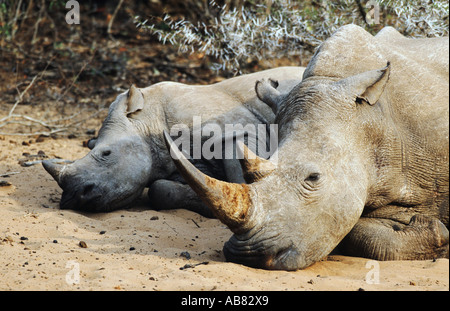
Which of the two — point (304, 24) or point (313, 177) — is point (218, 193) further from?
point (304, 24)

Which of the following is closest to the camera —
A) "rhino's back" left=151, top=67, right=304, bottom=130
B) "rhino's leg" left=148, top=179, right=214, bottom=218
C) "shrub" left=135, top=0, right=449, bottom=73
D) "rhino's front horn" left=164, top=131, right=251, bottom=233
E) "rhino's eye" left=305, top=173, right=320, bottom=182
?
"rhino's front horn" left=164, top=131, right=251, bottom=233

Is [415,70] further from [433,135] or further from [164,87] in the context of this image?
[164,87]

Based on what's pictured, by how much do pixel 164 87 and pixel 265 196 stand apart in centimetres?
304

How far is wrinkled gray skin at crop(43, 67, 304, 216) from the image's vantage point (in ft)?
21.2

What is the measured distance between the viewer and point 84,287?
165 inches

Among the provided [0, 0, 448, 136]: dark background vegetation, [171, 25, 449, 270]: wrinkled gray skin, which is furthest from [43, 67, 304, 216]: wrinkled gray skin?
[0, 0, 448, 136]: dark background vegetation

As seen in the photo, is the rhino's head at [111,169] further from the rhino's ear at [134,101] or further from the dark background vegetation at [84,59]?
the dark background vegetation at [84,59]

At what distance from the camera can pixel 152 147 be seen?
6.91m

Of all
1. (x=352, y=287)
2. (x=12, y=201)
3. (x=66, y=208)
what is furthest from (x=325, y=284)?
(x=12, y=201)

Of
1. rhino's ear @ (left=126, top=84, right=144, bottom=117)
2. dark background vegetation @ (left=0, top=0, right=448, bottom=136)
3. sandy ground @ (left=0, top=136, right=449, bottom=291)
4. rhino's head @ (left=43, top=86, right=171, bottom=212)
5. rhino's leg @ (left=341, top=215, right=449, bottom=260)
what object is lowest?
sandy ground @ (left=0, top=136, right=449, bottom=291)

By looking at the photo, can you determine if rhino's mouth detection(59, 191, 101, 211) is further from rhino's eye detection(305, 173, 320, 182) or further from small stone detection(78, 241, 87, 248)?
rhino's eye detection(305, 173, 320, 182)

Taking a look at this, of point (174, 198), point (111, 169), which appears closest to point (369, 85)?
point (174, 198)

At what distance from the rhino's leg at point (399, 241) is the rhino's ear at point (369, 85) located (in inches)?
39.3

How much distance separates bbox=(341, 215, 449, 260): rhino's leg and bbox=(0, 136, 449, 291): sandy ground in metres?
0.09
